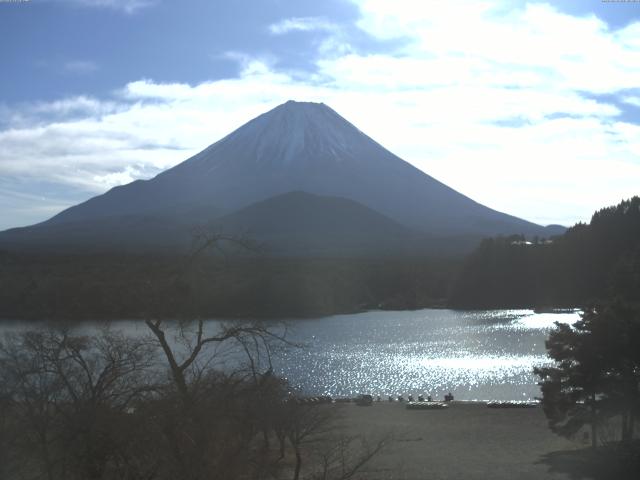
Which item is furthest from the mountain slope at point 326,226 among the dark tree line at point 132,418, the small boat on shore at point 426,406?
the dark tree line at point 132,418

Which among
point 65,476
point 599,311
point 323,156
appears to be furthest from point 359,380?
point 323,156

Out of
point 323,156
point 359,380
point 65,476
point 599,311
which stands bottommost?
point 359,380

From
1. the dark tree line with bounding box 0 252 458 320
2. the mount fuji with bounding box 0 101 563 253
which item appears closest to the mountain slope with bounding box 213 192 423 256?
the mount fuji with bounding box 0 101 563 253

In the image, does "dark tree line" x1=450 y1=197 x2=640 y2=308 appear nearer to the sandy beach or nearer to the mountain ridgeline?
the mountain ridgeline

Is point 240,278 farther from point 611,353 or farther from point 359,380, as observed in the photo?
point 611,353

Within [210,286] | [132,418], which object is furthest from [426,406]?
[132,418]

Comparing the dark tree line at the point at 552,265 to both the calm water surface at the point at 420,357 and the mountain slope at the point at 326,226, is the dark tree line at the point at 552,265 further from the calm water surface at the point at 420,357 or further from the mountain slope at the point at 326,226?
the mountain slope at the point at 326,226
